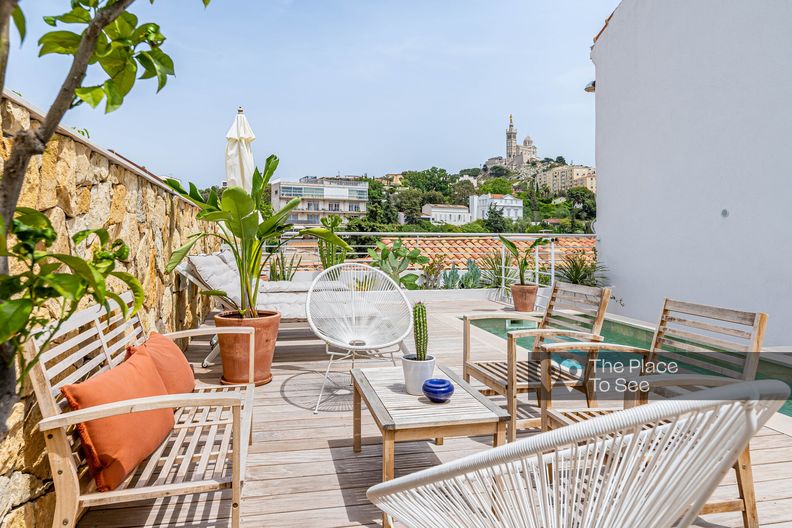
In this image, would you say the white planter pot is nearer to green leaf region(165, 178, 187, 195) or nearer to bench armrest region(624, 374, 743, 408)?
bench armrest region(624, 374, 743, 408)

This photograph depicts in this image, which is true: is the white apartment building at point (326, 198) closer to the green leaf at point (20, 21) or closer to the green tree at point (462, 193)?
the green tree at point (462, 193)

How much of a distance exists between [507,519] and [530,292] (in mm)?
5644

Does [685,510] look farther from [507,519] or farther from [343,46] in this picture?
[343,46]

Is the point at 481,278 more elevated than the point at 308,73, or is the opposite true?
the point at 308,73

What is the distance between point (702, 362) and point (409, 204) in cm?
5370

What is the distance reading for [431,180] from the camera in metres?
64.6

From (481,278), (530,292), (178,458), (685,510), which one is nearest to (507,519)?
(685,510)

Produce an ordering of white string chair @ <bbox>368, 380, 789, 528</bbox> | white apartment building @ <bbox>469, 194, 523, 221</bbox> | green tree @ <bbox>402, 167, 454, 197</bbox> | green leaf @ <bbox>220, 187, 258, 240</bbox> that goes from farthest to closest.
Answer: green tree @ <bbox>402, 167, 454, 197</bbox>, white apartment building @ <bbox>469, 194, 523, 221</bbox>, green leaf @ <bbox>220, 187, 258, 240</bbox>, white string chair @ <bbox>368, 380, 789, 528</bbox>

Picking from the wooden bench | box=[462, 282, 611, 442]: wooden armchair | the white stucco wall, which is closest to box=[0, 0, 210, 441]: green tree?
the wooden bench

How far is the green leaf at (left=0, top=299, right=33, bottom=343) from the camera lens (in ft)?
1.54

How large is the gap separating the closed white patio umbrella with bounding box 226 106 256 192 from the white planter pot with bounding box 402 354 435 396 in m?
3.08

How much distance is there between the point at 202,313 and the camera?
17.9 ft

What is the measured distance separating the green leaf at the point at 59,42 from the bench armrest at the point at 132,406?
1.05m

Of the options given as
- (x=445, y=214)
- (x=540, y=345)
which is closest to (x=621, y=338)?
(x=540, y=345)
